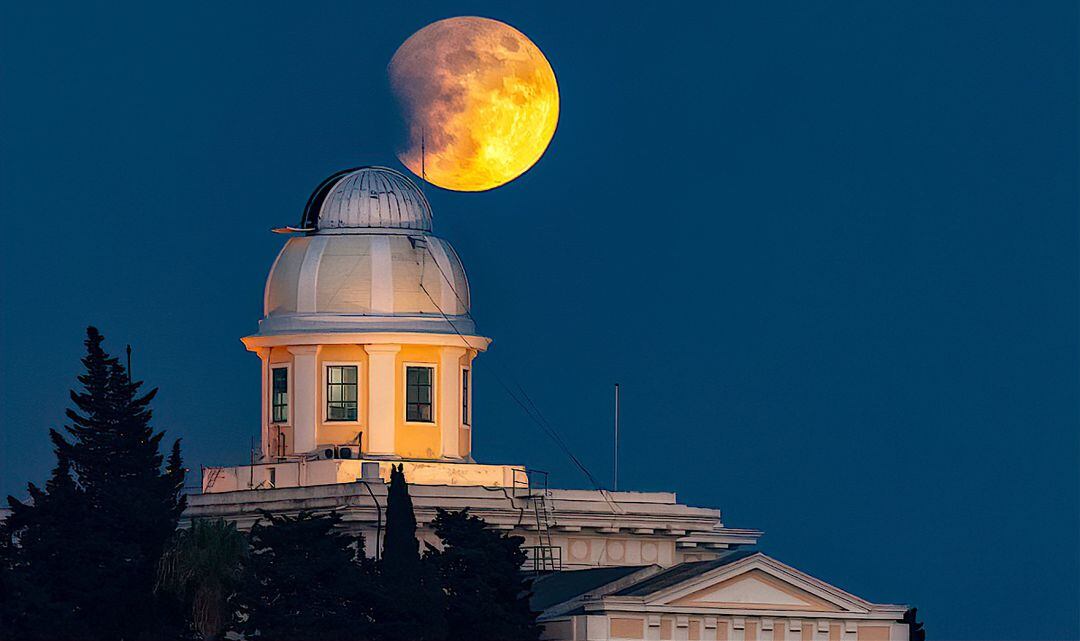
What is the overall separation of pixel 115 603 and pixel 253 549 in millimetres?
3697

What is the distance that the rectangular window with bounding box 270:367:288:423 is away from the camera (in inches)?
4058

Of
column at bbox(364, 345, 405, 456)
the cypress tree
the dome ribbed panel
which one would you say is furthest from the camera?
the dome ribbed panel

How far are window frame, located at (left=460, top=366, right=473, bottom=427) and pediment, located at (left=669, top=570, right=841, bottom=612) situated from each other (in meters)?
10.8

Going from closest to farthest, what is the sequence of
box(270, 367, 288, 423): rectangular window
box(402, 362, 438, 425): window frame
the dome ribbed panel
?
box(402, 362, 438, 425): window frame, box(270, 367, 288, 423): rectangular window, the dome ribbed panel

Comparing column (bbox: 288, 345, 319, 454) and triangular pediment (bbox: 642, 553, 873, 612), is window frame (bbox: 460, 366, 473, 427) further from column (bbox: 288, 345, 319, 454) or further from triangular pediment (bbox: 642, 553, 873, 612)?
triangular pediment (bbox: 642, 553, 873, 612)

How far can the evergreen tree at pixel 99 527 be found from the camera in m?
91.0

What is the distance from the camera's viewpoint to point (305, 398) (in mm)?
102375

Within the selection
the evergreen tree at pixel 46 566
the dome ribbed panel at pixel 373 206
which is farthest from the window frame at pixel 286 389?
the evergreen tree at pixel 46 566

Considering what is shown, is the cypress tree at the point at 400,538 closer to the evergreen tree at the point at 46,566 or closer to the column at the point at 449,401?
the evergreen tree at the point at 46,566

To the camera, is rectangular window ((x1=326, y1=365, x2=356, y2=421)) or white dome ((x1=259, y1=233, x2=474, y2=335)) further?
white dome ((x1=259, y1=233, x2=474, y2=335))

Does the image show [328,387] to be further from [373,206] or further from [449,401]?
[373,206]

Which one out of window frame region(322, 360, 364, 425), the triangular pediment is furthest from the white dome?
the triangular pediment

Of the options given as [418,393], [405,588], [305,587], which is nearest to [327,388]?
[418,393]

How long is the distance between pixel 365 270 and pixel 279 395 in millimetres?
3972
